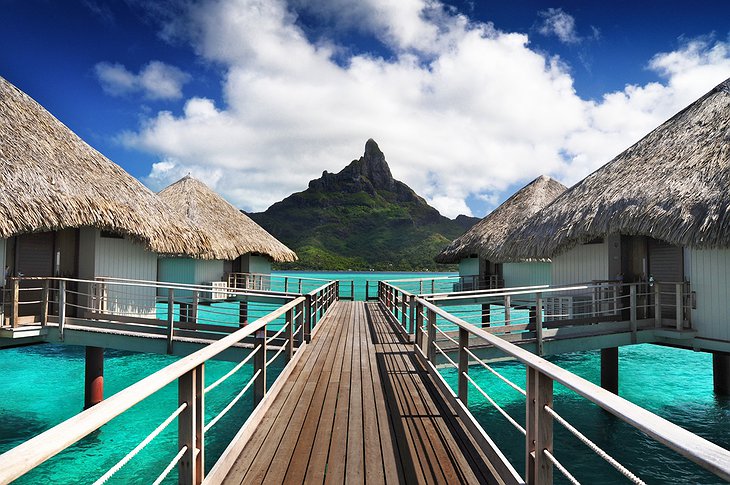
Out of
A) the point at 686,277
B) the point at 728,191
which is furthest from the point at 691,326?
the point at 728,191

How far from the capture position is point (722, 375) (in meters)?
10.2

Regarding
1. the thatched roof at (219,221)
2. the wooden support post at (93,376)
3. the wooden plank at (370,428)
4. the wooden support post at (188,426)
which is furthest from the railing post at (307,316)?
the thatched roof at (219,221)

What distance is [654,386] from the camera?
11.3 metres

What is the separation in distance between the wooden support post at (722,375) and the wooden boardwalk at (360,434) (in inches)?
350

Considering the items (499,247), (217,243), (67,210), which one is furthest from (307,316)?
(499,247)

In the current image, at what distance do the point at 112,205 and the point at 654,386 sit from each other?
47.5 feet

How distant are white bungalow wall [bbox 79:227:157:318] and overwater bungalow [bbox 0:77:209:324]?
24 mm

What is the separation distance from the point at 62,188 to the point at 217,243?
6.89m

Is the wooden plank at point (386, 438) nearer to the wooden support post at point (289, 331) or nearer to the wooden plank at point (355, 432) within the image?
the wooden plank at point (355, 432)

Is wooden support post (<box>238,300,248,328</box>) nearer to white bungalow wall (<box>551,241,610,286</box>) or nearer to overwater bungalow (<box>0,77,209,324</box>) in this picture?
overwater bungalow (<box>0,77,209,324</box>)

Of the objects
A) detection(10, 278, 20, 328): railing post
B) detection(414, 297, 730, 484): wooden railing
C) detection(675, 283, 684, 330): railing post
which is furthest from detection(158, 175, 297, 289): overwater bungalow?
detection(414, 297, 730, 484): wooden railing

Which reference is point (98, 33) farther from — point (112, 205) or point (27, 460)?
point (27, 460)

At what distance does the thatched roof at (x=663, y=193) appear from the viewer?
7688mm

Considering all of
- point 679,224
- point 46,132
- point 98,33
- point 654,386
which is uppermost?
point 98,33
